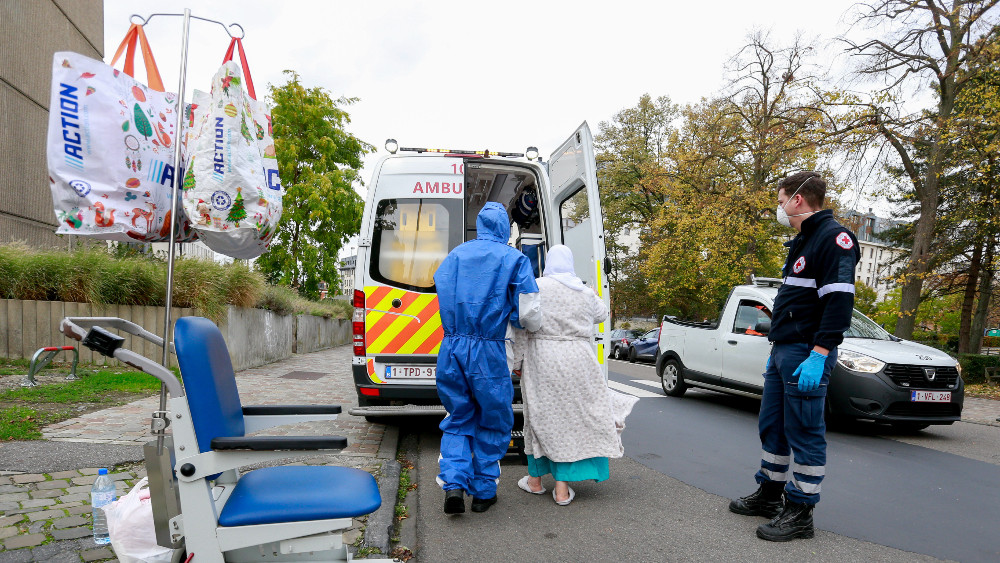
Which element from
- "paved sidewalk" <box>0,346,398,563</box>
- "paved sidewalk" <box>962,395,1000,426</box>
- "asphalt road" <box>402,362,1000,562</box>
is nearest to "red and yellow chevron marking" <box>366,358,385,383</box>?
"paved sidewalk" <box>0,346,398,563</box>

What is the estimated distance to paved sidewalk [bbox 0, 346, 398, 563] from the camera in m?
2.81

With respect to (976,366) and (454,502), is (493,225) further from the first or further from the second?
(976,366)

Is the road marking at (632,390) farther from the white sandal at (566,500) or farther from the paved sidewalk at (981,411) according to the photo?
the white sandal at (566,500)

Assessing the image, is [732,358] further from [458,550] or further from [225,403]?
[225,403]

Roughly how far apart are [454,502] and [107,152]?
2.56 meters

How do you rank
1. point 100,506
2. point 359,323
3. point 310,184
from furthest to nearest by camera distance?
point 310,184 < point 359,323 < point 100,506

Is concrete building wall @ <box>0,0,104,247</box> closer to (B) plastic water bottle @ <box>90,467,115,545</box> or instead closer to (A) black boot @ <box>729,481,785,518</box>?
(B) plastic water bottle @ <box>90,467,115,545</box>

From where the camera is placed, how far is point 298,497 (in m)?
2.18

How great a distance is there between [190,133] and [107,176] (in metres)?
0.41

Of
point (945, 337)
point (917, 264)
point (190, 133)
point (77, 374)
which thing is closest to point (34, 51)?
point (77, 374)

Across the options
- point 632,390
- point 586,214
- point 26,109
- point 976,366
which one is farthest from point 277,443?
point 976,366

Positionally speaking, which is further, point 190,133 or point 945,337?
point 945,337

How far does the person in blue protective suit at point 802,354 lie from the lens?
11.0ft

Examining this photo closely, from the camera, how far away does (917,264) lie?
1454 cm
